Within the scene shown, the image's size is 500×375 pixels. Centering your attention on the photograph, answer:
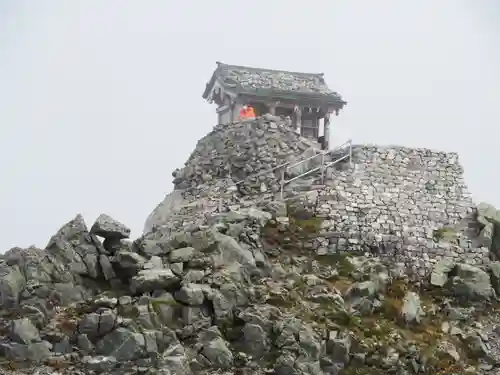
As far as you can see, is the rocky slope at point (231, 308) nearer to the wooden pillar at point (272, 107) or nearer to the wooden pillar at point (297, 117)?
the wooden pillar at point (272, 107)

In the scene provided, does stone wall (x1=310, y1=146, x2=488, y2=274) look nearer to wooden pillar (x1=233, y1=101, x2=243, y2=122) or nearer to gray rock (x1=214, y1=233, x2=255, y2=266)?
gray rock (x1=214, y1=233, x2=255, y2=266)

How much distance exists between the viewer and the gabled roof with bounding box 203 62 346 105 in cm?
4791

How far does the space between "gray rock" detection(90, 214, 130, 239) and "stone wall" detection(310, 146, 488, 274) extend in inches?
327

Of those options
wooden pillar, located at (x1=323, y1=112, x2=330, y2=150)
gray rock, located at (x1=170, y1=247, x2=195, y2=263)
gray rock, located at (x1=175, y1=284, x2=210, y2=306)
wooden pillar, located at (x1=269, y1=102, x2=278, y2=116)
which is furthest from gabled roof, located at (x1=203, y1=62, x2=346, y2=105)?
gray rock, located at (x1=175, y1=284, x2=210, y2=306)

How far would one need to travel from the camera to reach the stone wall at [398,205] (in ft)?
115

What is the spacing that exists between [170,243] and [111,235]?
2336 mm

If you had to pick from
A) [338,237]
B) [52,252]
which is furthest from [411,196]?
[52,252]

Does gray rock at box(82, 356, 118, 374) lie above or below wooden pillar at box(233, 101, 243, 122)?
below

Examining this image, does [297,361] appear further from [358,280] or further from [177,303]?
[358,280]

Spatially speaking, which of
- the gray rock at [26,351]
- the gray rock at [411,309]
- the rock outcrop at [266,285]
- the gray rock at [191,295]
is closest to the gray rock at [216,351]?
the rock outcrop at [266,285]

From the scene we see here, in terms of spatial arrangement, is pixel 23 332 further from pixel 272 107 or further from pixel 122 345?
pixel 272 107

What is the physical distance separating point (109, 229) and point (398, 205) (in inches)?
534

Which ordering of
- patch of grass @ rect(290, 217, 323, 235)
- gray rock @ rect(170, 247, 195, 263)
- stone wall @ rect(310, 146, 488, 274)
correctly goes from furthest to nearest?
stone wall @ rect(310, 146, 488, 274), patch of grass @ rect(290, 217, 323, 235), gray rock @ rect(170, 247, 195, 263)

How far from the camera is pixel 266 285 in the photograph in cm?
3045
